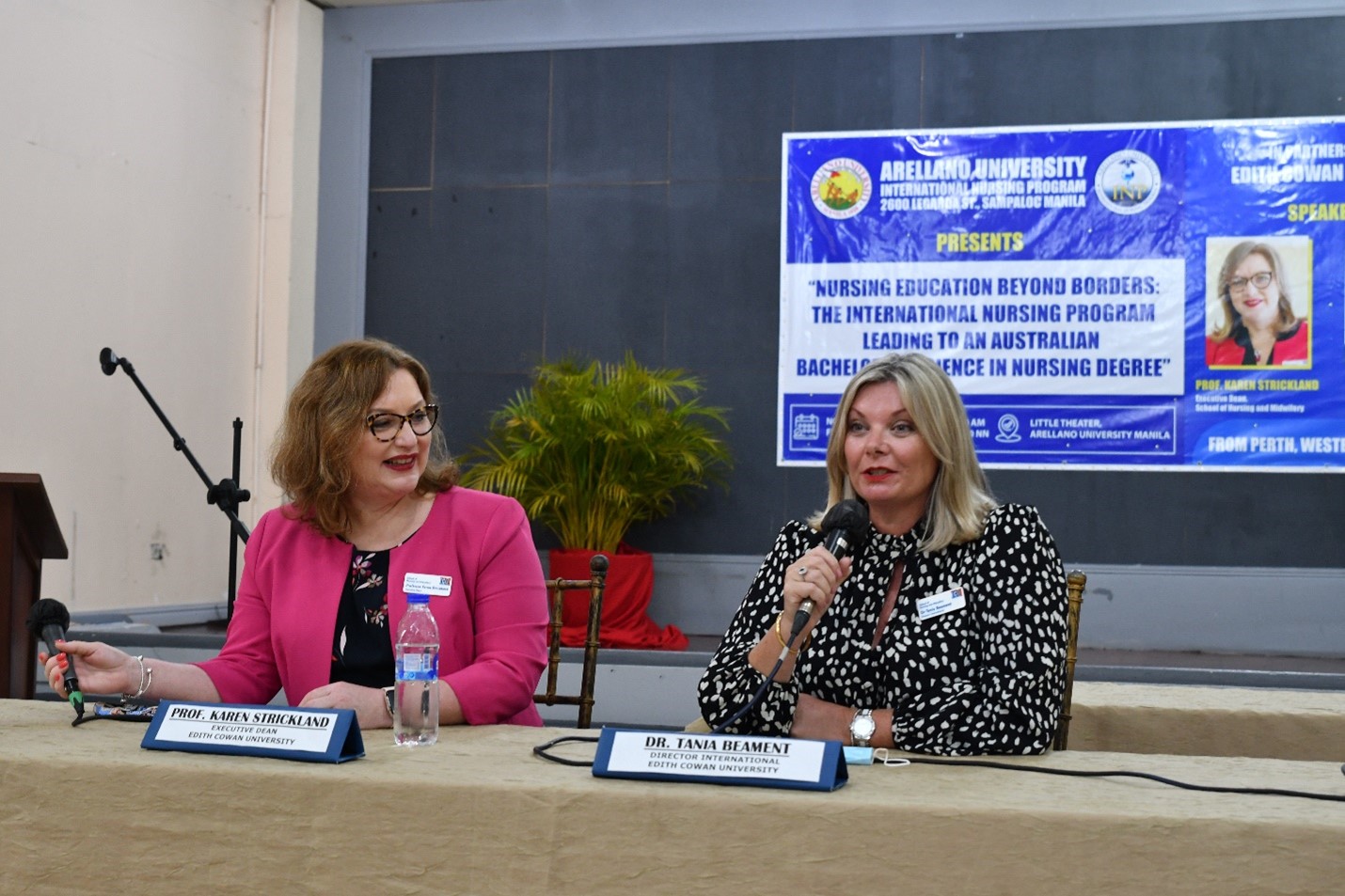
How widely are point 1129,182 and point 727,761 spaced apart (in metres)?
5.69

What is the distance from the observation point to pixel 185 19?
6.68 meters

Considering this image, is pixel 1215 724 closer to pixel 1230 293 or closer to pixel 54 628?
pixel 54 628

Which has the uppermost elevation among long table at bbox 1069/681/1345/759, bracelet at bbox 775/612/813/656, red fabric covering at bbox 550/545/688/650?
bracelet at bbox 775/612/813/656

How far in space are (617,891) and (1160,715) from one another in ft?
4.21

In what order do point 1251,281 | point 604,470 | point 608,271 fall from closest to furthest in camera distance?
1. point 604,470
2. point 1251,281
3. point 608,271

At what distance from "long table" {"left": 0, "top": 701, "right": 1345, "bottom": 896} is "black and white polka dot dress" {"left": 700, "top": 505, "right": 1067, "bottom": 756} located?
0.20m

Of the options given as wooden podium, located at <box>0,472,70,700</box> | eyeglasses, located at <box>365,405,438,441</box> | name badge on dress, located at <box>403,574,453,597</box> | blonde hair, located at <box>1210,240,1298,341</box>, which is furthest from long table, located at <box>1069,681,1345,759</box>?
blonde hair, located at <box>1210,240,1298,341</box>

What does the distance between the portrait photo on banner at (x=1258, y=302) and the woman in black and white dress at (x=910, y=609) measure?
4.74 m

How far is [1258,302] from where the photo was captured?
6371 millimetres

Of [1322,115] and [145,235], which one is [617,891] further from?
[1322,115]

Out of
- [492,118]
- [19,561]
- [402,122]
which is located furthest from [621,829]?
[402,122]

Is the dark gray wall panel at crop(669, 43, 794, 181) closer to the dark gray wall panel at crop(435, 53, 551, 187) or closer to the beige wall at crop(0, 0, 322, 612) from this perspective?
the dark gray wall panel at crop(435, 53, 551, 187)

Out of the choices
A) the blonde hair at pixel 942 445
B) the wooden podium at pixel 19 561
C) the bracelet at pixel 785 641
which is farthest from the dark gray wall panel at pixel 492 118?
the bracelet at pixel 785 641

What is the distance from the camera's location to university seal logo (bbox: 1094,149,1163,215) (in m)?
6.47
